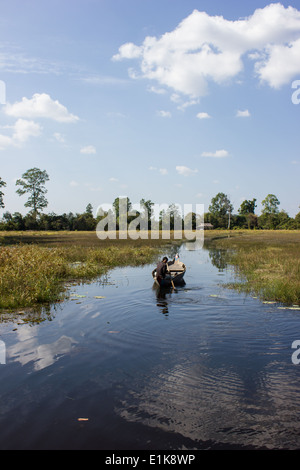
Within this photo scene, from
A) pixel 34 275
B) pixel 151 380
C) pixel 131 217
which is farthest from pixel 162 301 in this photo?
pixel 131 217

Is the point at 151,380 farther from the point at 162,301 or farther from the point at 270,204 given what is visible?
the point at 270,204

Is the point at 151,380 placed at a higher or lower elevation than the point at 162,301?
lower

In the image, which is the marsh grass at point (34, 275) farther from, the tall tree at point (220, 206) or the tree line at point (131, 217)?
the tall tree at point (220, 206)

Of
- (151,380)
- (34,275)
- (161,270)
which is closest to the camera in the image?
(151,380)

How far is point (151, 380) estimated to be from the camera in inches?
265

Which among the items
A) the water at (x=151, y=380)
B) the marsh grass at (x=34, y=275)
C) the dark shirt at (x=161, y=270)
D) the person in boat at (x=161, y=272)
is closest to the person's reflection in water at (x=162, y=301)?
the water at (x=151, y=380)

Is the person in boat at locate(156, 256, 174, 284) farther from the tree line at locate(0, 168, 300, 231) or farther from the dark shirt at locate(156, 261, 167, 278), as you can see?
the tree line at locate(0, 168, 300, 231)

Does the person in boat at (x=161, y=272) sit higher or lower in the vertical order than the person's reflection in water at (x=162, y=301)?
higher

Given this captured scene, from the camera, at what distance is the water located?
16.3ft

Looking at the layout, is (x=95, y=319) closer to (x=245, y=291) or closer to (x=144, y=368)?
(x=144, y=368)

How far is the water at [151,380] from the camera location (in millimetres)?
4973

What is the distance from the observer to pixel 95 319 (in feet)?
36.2

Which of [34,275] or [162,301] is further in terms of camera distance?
[34,275]
